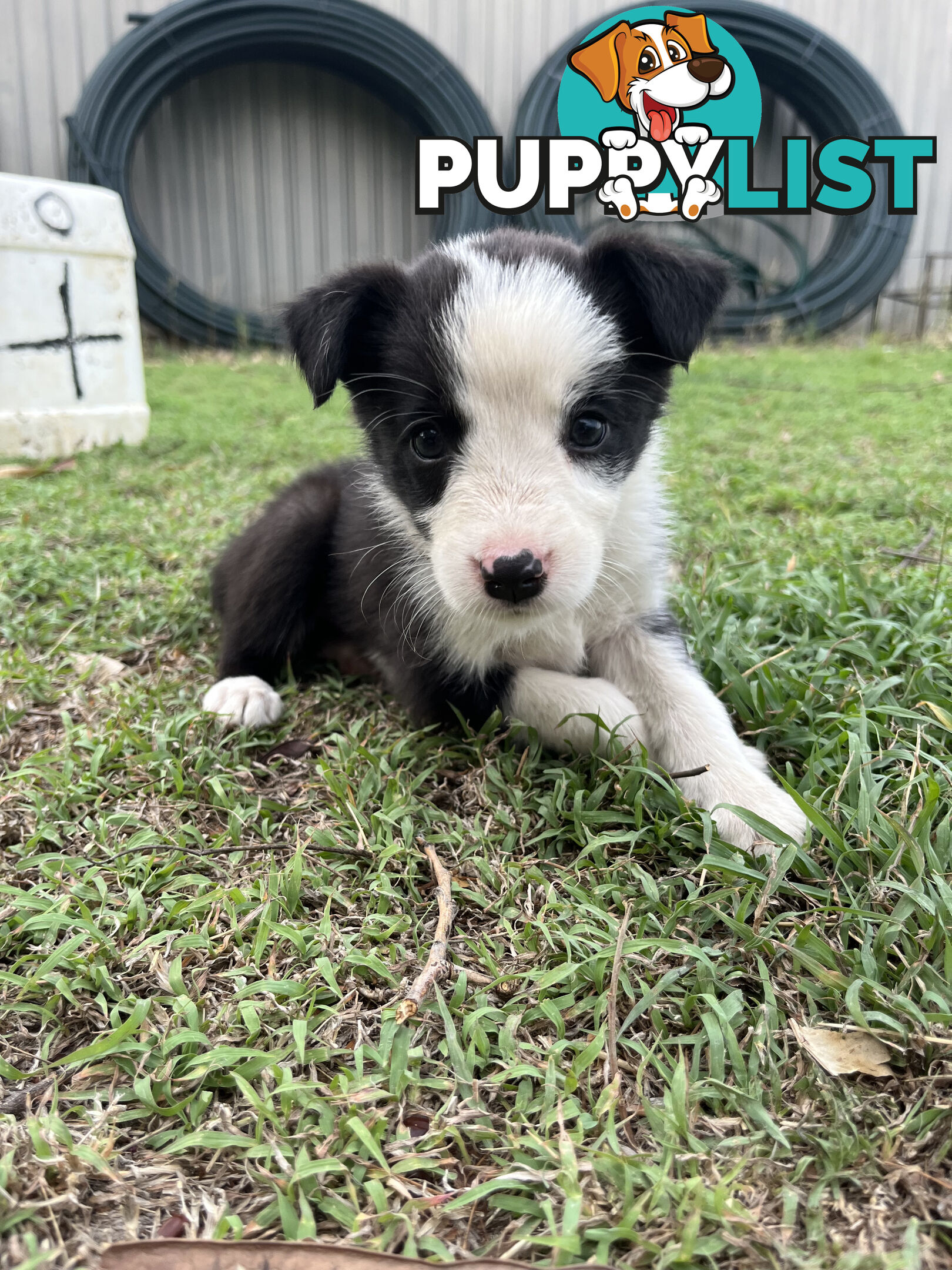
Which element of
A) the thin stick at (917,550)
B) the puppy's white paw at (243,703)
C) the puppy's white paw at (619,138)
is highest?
the puppy's white paw at (619,138)

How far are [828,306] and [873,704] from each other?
388 inches

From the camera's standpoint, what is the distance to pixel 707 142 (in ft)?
27.2

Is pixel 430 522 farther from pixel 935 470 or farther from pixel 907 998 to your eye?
pixel 935 470

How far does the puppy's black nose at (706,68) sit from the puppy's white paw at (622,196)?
3.47 feet

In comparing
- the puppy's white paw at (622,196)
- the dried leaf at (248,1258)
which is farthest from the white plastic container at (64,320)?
the puppy's white paw at (622,196)

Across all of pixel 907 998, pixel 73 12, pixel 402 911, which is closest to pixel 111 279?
pixel 402 911

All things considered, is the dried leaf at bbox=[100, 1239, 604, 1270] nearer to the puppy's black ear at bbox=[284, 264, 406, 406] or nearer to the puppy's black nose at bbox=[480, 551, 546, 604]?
the puppy's black nose at bbox=[480, 551, 546, 604]

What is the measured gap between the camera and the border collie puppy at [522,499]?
1825mm

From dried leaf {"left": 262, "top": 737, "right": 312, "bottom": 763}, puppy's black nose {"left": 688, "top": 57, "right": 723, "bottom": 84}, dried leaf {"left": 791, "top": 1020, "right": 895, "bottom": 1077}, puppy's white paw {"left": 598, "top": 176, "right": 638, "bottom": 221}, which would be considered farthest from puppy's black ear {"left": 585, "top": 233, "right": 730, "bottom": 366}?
puppy's black nose {"left": 688, "top": 57, "right": 723, "bottom": 84}

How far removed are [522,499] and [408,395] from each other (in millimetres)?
416

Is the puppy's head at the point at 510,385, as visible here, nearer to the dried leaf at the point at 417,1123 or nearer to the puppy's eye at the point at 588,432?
the puppy's eye at the point at 588,432

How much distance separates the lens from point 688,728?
197 cm

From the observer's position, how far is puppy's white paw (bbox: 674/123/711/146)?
7.75m

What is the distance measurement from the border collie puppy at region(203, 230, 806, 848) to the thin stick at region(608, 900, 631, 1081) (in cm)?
41
